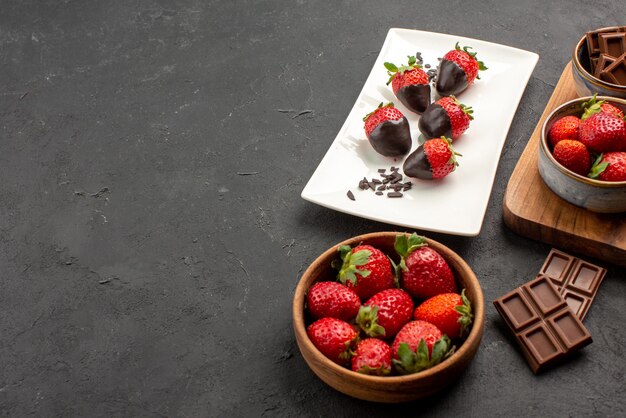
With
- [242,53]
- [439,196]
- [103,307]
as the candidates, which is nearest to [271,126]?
[242,53]

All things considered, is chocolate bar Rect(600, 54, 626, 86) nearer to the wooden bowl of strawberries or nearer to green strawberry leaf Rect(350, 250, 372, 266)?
the wooden bowl of strawberries

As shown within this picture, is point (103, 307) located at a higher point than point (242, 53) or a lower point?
lower

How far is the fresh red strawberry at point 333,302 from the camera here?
5.15 feet

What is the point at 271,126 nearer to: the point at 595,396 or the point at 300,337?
the point at 300,337

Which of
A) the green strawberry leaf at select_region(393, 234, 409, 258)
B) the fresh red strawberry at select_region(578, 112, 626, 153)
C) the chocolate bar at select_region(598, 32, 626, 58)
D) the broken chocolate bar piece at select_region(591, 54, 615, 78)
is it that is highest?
the chocolate bar at select_region(598, 32, 626, 58)

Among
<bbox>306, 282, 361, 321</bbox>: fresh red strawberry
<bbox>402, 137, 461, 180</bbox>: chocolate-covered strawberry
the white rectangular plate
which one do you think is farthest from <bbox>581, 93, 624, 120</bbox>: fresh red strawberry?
<bbox>306, 282, 361, 321</bbox>: fresh red strawberry

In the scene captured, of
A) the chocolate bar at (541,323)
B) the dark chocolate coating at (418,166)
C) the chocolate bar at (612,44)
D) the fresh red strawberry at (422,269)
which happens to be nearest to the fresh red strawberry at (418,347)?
the fresh red strawberry at (422,269)

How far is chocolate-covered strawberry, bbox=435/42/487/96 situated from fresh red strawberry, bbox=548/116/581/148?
363mm

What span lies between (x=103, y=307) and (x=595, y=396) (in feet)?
3.83

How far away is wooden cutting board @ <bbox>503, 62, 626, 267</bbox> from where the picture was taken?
70.2 inches

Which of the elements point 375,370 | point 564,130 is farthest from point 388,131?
Answer: point 375,370

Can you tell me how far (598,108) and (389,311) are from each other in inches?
31.1

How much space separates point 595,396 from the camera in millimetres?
1585

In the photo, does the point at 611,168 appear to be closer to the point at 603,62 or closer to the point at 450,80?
the point at 603,62
